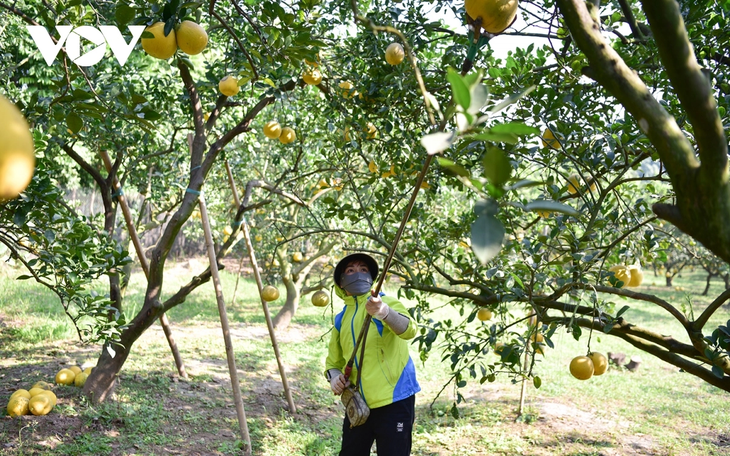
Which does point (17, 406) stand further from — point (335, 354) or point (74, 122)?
point (74, 122)

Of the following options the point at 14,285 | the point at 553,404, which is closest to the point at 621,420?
the point at 553,404

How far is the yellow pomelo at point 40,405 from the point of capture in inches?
139

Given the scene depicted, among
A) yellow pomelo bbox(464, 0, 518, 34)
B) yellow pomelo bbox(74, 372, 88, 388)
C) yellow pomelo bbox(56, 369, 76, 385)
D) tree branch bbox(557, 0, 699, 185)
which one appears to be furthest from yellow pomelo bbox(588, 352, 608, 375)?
yellow pomelo bbox(56, 369, 76, 385)

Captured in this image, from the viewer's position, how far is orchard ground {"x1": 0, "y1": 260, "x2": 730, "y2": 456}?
148 inches

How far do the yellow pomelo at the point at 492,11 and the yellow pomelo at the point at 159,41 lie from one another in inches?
35.7

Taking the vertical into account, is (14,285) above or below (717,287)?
below

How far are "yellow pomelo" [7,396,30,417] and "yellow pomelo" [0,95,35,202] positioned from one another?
372 centimetres

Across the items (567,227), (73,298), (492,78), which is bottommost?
(73,298)

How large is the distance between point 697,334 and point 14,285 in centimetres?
921

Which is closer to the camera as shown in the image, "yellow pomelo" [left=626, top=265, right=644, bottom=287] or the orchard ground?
"yellow pomelo" [left=626, top=265, right=644, bottom=287]

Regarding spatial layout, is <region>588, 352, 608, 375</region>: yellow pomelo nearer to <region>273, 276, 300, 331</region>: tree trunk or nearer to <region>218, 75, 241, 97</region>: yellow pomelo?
<region>218, 75, 241, 97</region>: yellow pomelo

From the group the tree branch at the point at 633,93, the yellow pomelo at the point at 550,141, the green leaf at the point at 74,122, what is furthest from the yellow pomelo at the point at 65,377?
the tree branch at the point at 633,93

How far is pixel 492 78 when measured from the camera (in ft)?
8.58

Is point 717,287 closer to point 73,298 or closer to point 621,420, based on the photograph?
point 621,420
